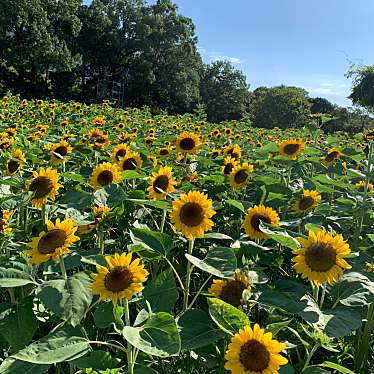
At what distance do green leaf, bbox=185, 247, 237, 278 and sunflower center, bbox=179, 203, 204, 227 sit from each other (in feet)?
0.53

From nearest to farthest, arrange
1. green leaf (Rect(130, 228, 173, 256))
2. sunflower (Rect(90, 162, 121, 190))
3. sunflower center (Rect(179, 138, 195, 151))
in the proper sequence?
green leaf (Rect(130, 228, 173, 256))
sunflower (Rect(90, 162, 121, 190))
sunflower center (Rect(179, 138, 195, 151))

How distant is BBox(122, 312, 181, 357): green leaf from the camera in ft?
4.11

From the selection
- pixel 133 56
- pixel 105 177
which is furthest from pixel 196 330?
pixel 133 56

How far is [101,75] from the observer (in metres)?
40.6

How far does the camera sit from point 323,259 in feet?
5.23

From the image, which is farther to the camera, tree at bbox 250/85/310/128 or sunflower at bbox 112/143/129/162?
tree at bbox 250/85/310/128

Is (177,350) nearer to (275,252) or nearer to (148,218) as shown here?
(275,252)

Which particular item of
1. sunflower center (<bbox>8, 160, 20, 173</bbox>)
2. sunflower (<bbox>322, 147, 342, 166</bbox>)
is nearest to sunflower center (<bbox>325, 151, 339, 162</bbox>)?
sunflower (<bbox>322, 147, 342, 166</bbox>)

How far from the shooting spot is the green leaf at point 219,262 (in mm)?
1578

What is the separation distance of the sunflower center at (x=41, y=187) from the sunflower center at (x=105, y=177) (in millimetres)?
454

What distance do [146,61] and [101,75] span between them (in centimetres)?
487

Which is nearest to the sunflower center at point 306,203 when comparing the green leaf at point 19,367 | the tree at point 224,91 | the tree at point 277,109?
the green leaf at point 19,367

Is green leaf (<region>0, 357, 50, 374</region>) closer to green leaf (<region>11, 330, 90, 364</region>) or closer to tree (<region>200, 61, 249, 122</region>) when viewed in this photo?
green leaf (<region>11, 330, 90, 364</region>)

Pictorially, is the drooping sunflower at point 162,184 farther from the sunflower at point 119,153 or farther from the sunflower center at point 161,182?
the sunflower at point 119,153
